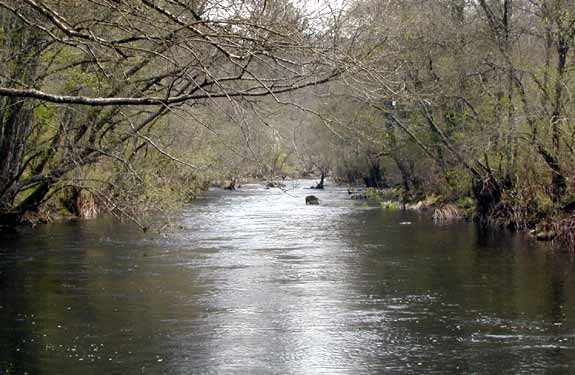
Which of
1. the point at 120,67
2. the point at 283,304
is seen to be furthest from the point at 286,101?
the point at 120,67

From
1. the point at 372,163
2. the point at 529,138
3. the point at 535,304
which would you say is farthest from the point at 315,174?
the point at 535,304

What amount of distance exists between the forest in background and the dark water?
1.81m

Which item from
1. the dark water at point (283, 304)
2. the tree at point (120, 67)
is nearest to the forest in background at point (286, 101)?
the tree at point (120, 67)

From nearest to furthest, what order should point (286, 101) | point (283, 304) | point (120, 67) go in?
1. point (286, 101)
2. point (283, 304)
3. point (120, 67)

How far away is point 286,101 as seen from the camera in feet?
37.8

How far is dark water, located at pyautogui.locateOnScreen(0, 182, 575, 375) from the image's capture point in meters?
11.7

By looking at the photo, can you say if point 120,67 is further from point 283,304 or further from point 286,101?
point 286,101

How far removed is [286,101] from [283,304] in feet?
17.8

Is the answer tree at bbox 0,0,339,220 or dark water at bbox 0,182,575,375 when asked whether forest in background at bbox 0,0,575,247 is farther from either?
dark water at bbox 0,182,575,375

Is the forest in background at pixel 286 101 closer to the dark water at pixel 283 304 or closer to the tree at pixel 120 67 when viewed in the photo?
the tree at pixel 120 67

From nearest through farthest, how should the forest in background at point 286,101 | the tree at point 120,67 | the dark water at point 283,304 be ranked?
1. the tree at point 120,67
2. the forest in background at point 286,101
3. the dark water at point 283,304

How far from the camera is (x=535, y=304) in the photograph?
15.5 meters

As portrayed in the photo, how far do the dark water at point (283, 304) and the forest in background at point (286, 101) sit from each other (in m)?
1.81

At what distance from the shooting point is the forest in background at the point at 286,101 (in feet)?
35.4
